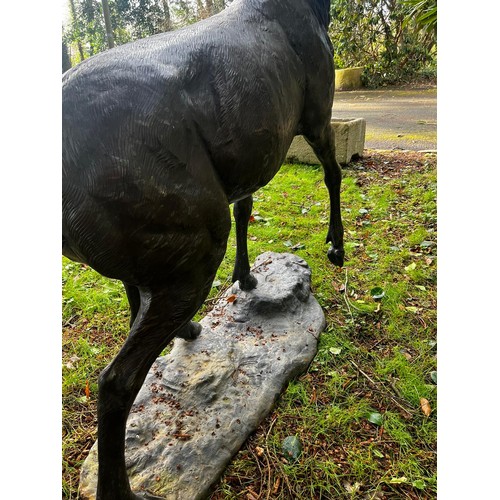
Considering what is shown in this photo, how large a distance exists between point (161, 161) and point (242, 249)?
154 centimetres

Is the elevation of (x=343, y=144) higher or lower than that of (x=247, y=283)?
lower

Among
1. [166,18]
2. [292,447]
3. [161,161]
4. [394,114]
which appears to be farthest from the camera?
[166,18]

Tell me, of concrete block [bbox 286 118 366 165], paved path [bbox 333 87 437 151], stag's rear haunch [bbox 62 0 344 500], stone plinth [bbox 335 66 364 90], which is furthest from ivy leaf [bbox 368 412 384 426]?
stone plinth [bbox 335 66 364 90]

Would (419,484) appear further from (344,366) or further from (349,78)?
(349,78)

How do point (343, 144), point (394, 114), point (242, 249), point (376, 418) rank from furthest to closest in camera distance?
point (394, 114) → point (343, 144) → point (242, 249) → point (376, 418)

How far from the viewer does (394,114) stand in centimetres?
959

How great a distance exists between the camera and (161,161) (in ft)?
3.81

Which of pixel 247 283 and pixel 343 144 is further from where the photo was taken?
pixel 343 144

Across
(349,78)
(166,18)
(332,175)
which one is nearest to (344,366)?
(332,175)

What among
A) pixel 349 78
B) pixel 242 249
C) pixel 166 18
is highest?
pixel 166 18

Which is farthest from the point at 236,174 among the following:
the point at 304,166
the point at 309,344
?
the point at 304,166

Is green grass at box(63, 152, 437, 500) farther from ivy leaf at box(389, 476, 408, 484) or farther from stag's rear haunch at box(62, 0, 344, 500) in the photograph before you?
stag's rear haunch at box(62, 0, 344, 500)

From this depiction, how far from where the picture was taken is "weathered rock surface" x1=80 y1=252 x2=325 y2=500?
1.64 meters

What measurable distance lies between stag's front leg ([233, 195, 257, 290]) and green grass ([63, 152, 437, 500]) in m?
0.38
